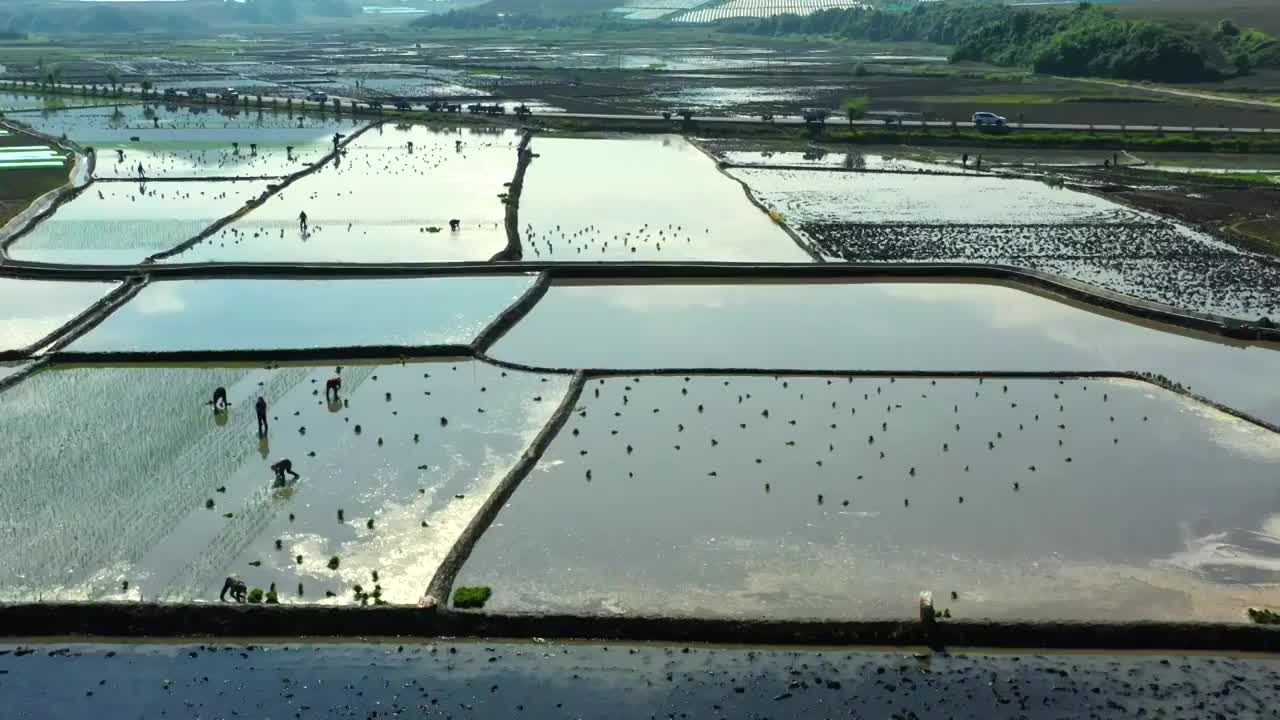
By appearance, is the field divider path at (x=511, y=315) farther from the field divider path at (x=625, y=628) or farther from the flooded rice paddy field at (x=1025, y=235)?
the field divider path at (x=625, y=628)

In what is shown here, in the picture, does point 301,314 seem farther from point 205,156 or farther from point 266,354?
point 205,156

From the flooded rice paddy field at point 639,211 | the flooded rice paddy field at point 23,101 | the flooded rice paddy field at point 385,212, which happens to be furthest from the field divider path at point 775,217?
the flooded rice paddy field at point 23,101

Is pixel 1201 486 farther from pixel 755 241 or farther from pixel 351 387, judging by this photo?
pixel 755 241

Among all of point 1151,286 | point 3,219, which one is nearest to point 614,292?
point 1151,286

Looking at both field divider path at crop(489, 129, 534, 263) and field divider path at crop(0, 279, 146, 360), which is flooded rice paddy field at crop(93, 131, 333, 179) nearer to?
field divider path at crop(489, 129, 534, 263)

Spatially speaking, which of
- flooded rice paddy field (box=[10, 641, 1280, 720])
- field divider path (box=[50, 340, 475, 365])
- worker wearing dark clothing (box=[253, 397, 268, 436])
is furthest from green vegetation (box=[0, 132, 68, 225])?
flooded rice paddy field (box=[10, 641, 1280, 720])
